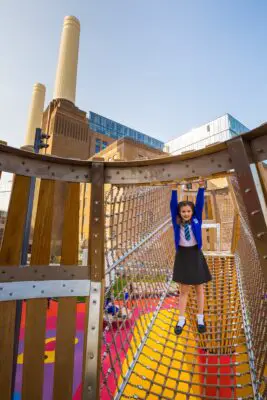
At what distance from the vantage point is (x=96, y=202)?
1878 millimetres

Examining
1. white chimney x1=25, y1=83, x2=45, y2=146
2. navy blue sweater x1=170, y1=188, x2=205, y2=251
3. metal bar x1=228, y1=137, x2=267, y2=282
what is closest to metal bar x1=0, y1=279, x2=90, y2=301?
metal bar x1=228, y1=137, x2=267, y2=282

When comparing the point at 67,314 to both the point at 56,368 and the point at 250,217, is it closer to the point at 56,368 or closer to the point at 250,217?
the point at 56,368

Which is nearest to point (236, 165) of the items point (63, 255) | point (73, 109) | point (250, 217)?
point (250, 217)

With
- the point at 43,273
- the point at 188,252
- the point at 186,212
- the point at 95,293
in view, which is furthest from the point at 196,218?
the point at 43,273

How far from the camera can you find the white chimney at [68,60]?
107ft

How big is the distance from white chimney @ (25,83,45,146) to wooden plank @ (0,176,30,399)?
41.3 meters

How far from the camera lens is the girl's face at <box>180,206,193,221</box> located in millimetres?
2738

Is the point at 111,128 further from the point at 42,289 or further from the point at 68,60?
the point at 42,289

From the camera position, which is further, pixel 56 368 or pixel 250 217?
pixel 56 368

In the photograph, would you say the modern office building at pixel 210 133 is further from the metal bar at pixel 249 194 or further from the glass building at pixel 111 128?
the metal bar at pixel 249 194

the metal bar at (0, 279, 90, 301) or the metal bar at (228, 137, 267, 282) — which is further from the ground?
the metal bar at (228, 137, 267, 282)

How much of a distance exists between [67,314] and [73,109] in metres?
35.2

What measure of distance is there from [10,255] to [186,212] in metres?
1.80

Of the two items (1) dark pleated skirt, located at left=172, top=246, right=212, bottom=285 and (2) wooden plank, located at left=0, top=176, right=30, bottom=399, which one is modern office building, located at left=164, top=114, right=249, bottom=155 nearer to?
(1) dark pleated skirt, located at left=172, top=246, right=212, bottom=285
